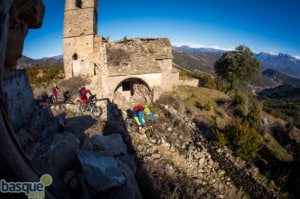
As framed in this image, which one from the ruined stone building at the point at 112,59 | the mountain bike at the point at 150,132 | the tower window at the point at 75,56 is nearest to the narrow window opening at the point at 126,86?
the ruined stone building at the point at 112,59

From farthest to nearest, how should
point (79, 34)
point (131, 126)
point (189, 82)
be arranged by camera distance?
1. point (189, 82)
2. point (79, 34)
3. point (131, 126)

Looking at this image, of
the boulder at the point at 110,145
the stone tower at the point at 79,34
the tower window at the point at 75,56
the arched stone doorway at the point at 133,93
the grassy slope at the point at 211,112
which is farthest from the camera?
the tower window at the point at 75,56

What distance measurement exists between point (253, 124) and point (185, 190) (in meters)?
12.0

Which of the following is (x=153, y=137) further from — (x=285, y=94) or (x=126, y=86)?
(x=285, y=94)

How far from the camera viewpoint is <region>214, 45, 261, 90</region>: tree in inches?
922

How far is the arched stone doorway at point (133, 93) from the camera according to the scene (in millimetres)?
14711

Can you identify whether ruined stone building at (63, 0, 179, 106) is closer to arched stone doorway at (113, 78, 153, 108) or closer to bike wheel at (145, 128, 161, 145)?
arched stone doorway at (113, 78, 153, 108)

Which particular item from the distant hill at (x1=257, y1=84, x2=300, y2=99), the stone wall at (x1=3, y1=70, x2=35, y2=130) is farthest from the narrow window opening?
the distant hill at (x1=257, y1=84, x2=300, y2=99)

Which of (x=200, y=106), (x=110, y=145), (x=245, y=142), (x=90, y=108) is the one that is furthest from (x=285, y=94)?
(x=110, y=145)

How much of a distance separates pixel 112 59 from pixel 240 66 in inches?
746

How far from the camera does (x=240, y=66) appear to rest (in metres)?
23.8

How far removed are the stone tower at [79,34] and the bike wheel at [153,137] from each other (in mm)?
10697

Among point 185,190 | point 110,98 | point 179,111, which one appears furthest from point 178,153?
point 110,98

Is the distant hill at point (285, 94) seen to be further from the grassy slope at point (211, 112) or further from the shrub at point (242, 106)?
the grassy slope at point (211, 112)
